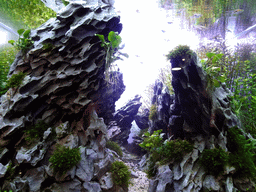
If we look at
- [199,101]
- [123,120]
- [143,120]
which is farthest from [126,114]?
[199,101]

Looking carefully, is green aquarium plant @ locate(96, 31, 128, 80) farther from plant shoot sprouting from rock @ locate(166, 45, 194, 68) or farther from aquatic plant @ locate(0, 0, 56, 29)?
aquatic plant @ locate(0, 0, 56, 29)

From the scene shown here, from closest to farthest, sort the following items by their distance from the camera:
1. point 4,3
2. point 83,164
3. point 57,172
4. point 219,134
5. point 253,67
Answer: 1. point 57,172
2. point 83,164
3. point 219,134
4. point 4,3
5. point 253,67

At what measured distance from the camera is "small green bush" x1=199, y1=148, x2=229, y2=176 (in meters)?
2.86

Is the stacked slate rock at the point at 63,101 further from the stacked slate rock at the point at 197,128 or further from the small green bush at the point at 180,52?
the small green bush at the point at 180,52

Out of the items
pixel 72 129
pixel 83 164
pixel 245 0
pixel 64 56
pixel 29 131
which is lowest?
pixel 83 164

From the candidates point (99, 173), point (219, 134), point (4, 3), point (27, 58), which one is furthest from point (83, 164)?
point (4, 3)

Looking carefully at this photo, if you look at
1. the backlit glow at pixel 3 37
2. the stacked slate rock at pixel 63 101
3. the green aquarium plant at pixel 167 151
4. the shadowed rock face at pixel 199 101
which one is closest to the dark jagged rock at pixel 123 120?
the green aquarium plant at pixel 167 151

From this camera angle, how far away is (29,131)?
290 centimetres

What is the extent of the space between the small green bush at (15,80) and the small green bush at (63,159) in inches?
69.5

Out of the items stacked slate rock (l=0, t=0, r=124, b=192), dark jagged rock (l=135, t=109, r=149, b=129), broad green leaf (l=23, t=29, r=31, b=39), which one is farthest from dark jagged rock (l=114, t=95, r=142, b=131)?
broad green leaf (l=23, t=29, r=31, b=39)

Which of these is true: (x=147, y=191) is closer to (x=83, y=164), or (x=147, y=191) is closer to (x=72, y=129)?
(x=83, y=164)

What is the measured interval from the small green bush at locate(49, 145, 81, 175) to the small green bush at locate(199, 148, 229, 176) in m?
2.87

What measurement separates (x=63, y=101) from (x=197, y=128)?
11.7 ft

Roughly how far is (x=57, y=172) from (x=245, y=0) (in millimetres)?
8747
